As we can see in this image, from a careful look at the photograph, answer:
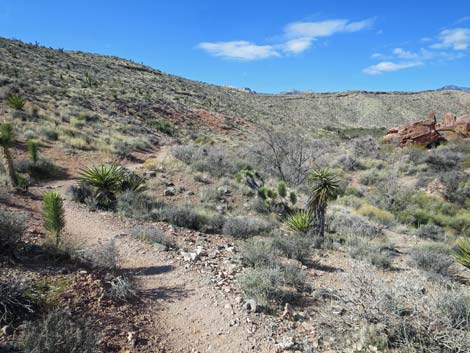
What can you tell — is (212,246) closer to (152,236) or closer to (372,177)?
(152,236)

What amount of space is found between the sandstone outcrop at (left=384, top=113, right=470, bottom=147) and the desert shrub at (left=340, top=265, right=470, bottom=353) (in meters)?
25.9

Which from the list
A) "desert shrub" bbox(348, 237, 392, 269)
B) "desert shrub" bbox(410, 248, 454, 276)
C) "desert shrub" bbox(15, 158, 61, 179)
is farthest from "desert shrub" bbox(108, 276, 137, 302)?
"desert shrub" bbox(15, 158, 61, 179)

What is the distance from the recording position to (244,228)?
29.3 ft

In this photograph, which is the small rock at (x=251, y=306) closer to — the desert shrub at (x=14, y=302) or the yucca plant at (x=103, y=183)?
the desert shrub at (x=14, y=302)

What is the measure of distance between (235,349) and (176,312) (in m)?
1.08

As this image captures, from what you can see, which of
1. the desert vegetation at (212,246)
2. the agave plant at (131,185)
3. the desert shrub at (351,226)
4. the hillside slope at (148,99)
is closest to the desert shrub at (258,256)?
the desert vegetation at (212,246)

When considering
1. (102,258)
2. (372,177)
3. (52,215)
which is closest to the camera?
(102,258)

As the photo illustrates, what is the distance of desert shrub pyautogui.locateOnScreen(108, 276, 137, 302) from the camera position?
4.91m

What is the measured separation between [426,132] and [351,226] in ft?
67.8

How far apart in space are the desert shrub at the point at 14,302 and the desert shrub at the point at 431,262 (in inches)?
305

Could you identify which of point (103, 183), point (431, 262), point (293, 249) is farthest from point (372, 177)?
point (103, 183)

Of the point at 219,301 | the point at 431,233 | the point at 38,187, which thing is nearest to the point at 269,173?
the point at 431,233

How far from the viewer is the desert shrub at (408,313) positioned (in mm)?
3986

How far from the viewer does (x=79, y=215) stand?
8391 millimetres
